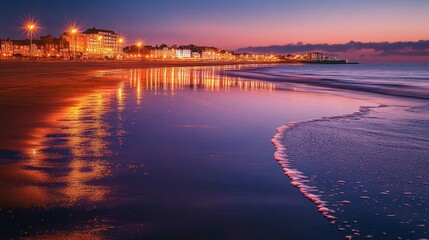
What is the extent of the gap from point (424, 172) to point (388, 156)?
3.43ft

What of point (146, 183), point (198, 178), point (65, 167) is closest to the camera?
point (146, 183)

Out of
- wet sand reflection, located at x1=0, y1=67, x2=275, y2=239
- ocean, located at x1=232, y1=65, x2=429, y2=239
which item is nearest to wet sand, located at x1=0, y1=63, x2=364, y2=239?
wet sand reflection, located at x1=0, y1=67, x2=275, y2=239

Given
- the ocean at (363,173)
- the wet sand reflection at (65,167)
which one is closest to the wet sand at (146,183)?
the wet sand reflection at (65,167)

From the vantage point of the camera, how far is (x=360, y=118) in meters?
12.7

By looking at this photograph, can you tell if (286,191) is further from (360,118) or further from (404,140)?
(360,118)

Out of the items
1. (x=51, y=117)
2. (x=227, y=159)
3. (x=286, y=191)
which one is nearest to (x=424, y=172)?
(x=286, y=191)

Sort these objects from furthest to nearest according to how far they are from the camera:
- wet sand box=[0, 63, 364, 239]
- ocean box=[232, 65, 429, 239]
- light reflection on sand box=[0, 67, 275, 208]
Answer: light reflection on sand box=[0, 67, 275, 208], ocean box=[232, 65, 429, 239], wet sand box=[0, 63, 364, 239]

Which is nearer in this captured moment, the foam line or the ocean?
the ocean

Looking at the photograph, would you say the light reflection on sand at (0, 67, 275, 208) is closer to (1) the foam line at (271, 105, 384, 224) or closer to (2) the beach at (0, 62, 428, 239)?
(2) the beach at (0, 62, 428, 239)

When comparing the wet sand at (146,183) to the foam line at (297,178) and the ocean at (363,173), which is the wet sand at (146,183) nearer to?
the foam line at (297,178)

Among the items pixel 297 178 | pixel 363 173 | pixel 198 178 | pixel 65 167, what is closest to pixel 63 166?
pixel 65 167

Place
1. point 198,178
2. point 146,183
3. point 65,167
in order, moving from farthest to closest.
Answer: point 65,167 → point 198,178 → point 146,183

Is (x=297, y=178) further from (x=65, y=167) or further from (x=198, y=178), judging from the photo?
(x=65, y=167)

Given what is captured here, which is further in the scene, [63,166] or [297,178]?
[63,166]
